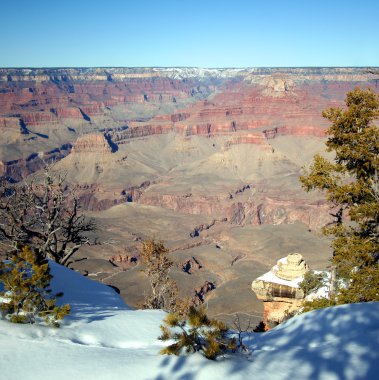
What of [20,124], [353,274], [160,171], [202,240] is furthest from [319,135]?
[353,274]

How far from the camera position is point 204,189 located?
110 meters

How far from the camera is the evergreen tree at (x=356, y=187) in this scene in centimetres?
1134

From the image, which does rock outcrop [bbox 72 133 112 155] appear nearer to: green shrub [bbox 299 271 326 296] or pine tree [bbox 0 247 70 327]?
green shrub [bbox 299 271 326 296]

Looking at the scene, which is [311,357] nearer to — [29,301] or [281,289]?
[29,301]

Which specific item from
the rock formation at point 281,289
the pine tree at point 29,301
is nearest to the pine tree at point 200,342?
the pine tree at point 29,301

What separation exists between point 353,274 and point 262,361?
238 inches

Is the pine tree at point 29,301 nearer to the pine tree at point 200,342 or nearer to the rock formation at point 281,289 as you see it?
the pine tree at point 200,342

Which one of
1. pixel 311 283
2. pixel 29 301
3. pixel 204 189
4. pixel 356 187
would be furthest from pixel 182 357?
pixel 204 189

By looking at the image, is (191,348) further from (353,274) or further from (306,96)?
(306,96)

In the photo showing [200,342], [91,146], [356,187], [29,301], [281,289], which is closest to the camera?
[200,342]

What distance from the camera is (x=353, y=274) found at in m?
11.1

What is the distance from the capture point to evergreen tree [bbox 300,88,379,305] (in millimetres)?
11344

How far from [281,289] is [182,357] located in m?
14.6

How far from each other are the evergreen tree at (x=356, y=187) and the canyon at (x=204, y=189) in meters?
0.94
